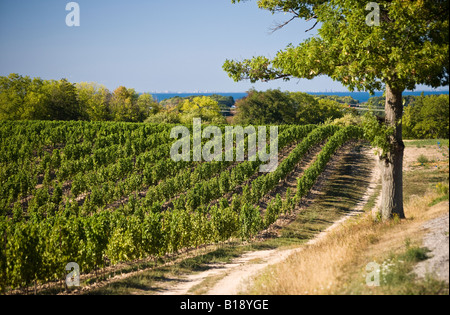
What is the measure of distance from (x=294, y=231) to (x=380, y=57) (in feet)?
33.4

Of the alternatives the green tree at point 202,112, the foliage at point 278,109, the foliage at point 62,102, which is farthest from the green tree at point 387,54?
the foliage at point 62,102

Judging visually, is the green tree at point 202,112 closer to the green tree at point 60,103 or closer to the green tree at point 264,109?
the green tree at point 264,109

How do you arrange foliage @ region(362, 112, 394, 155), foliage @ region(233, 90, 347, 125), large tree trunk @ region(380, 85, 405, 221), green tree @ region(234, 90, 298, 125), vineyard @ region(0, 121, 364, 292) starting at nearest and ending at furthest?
foliage @ region(362, 112, 394, 155) → large tree trunk @ region(380, 85, 405, 221) → vineyard @ region(0, 121, 364, 292) → green tree @ region(234, 90, 298, 125) → foliage @ region(233, 90, 347, 125)

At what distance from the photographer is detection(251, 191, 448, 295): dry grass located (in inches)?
237

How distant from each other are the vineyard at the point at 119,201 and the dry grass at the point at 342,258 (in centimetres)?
545

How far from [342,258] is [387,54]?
451 cm

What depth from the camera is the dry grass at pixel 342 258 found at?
6.03 m

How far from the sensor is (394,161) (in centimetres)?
865

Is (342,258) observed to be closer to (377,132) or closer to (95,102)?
(377,132)

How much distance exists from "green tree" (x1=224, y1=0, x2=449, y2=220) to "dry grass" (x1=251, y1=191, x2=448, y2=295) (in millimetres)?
1065

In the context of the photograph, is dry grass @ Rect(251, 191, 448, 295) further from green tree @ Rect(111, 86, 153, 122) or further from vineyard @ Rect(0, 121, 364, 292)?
green tree @ Rect(111, 86, 153, 122)

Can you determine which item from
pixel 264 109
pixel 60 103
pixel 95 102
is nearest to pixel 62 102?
pixel 60 103

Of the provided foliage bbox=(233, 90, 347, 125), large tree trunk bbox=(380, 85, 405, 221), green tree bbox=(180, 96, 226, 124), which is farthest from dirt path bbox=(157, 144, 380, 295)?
foliage bbox=(233, 90, 347, 125)

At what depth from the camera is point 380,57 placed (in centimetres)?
770
